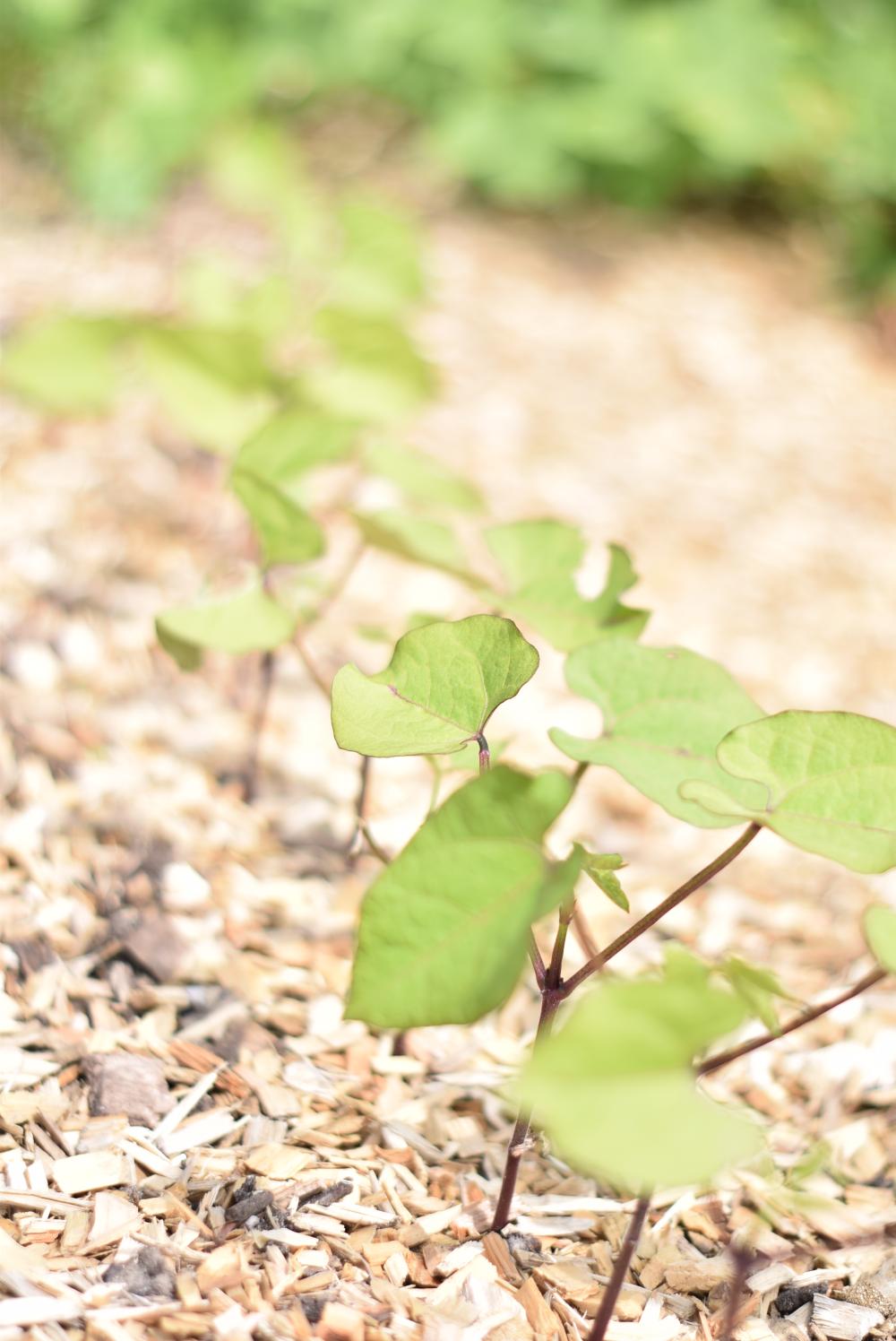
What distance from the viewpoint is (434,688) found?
2.74ft

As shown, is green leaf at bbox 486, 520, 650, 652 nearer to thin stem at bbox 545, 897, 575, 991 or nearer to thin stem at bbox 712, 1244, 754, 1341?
thin stem at bbox 545, 897, 575, 991

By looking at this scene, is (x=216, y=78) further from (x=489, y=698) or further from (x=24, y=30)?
(x=489, y=698)

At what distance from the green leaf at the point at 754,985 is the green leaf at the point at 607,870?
0.25 ft

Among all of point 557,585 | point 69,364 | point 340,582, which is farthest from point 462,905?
point 69,364

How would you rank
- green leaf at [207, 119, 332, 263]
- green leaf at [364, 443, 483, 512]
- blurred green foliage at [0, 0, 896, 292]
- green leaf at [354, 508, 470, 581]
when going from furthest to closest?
blurred green foliage at [0, 0, 896, 292], green leaf at [207, 119, 332, 263], green leaf at [364, 443, 483, 512], green leaf at [354, 508, 470, 581]

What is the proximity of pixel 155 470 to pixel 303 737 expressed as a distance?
67 centimetres

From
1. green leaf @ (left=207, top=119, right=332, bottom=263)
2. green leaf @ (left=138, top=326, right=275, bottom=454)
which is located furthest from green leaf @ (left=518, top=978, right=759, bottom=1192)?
green leaf @ (left=207, top=119, right=332, bottom=263)

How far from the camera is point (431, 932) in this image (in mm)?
691

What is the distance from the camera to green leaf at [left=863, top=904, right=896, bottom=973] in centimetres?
69

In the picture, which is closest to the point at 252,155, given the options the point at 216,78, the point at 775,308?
the point at 216,78

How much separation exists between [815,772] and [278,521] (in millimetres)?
550

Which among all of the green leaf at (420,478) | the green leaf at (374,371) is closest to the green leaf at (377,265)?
the green leaf at (374,371)

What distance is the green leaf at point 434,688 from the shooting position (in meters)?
0.80

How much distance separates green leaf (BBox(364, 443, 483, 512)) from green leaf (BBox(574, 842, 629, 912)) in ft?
2.23
